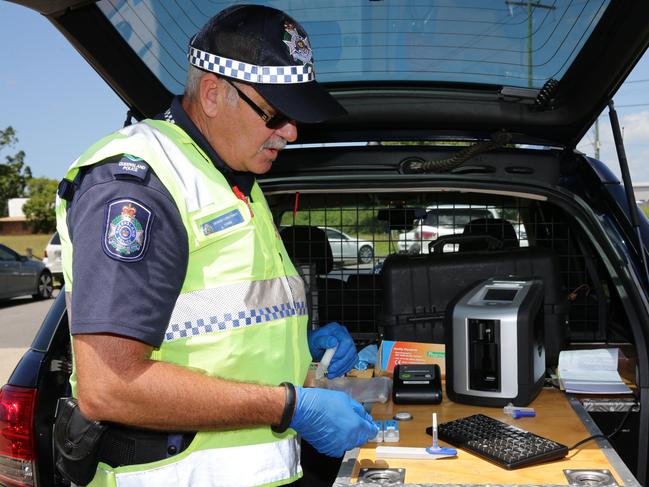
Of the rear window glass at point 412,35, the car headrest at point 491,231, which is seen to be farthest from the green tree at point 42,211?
the rear window glass at point 412,35

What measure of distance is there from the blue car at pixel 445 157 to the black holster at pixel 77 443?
57 centimetres

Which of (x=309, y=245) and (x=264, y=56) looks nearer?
(x=264, y=56)

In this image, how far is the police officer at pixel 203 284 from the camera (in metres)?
1.29

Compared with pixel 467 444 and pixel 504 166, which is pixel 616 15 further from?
pixel 467 444

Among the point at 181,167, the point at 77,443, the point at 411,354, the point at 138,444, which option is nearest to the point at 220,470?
the point at 138,444

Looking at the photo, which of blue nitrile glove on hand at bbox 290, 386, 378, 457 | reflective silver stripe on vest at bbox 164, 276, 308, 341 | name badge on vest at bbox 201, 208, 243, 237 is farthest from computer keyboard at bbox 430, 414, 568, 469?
name badge on vest at bbox 201, 208, 243, 237

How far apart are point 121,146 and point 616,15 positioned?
54.6 inches

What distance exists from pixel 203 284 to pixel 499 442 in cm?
90

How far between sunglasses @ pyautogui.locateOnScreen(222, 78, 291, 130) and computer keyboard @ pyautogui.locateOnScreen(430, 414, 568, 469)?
0.94 meters

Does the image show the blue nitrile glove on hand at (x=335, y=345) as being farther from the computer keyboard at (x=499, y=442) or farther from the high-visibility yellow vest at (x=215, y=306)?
the high-visibility yellow vest at (x=215, y=306)

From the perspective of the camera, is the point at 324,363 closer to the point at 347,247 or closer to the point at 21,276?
the point at 347,247

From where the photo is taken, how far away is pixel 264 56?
1543 mm

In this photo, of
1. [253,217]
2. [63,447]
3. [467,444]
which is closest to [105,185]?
[253,217]

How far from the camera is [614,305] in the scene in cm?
274
